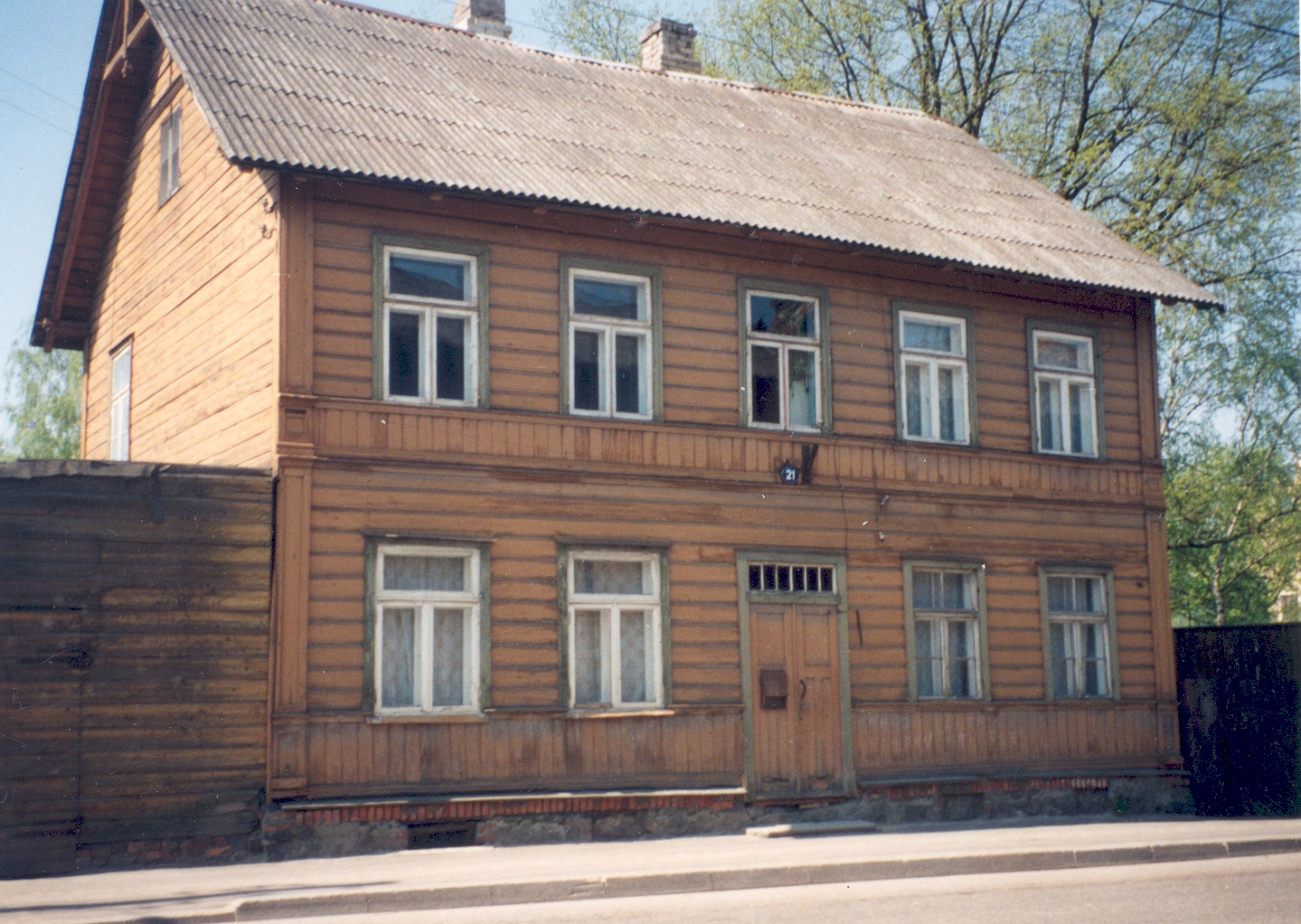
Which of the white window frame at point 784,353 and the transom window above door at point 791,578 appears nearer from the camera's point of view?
the transom window above door at point 791,578

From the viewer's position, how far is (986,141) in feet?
94.6

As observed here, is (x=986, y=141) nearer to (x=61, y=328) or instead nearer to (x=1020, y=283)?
(x=1020, y=283)

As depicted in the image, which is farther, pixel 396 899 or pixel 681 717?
pixel 681 717

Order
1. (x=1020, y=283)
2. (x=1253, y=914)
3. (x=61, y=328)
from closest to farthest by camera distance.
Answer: (x=1253, y=914) → (x=1020, y=283) → (x=61, y=328)

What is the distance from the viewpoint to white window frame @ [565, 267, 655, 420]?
570 inches

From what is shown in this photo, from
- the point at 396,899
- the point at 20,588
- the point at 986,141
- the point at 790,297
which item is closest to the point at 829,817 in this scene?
the point at 790,297

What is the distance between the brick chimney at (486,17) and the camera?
1911cm

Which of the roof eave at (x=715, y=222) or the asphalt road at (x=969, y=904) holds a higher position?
the roof eave at (x=715, y=222)

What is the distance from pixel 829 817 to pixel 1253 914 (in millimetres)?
6485

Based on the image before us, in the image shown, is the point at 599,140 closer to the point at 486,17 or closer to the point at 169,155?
the point at 486,17

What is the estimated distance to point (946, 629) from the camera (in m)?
16.4

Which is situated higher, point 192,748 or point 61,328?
point 61,328

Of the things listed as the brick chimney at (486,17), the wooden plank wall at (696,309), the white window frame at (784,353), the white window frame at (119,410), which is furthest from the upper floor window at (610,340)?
the white window frame at (119,410)

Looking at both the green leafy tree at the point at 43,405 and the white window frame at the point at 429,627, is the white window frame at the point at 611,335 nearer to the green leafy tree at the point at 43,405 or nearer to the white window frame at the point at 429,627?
the white window frame at the point at 429,627
